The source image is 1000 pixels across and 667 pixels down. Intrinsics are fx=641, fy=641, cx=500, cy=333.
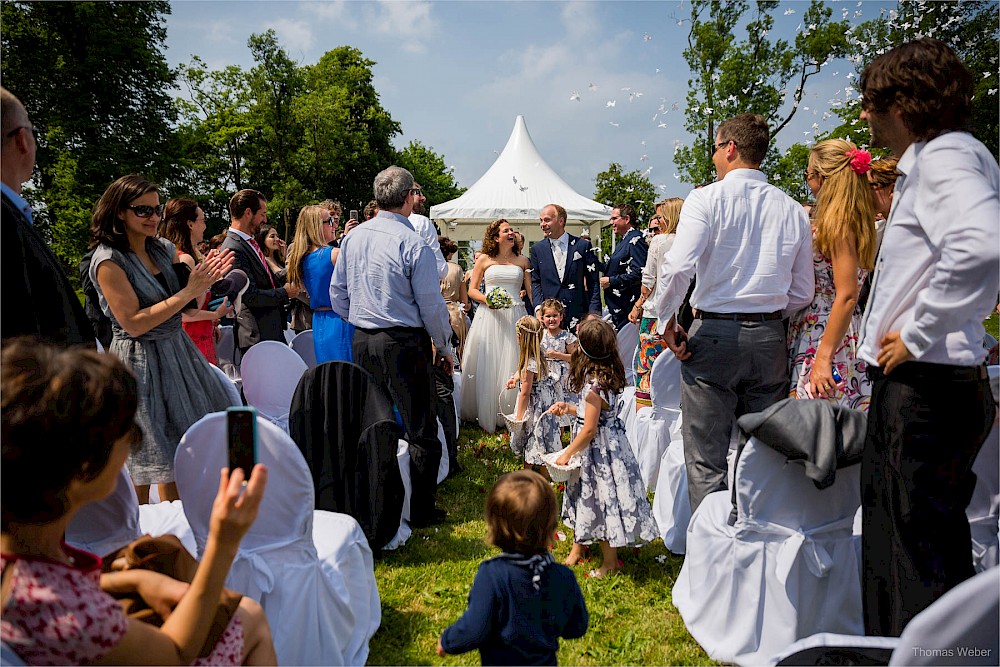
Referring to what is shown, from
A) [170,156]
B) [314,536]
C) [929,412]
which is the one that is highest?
[170,156]

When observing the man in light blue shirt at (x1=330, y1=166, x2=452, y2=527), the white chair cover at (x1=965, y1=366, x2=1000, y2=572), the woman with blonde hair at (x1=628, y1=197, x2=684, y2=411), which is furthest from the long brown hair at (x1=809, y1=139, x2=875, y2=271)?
the man in light blue shirt at (x1=330, y1=166, x2=452, y2=527)

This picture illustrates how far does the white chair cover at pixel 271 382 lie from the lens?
4.18m

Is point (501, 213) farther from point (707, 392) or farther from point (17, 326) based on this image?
point (17, 326)

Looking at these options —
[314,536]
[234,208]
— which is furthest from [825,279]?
[234,208]

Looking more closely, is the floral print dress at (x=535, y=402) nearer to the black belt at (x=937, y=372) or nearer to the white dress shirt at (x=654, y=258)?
the white dress shirt at (x=654, y=258)

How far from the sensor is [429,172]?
173 ft

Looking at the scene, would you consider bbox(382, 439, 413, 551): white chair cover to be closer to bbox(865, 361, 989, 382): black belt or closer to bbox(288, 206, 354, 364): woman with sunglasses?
bbox(288, 206, 354, 364): woman with sunglasses

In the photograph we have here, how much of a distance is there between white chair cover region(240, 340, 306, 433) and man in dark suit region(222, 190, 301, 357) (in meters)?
1.27

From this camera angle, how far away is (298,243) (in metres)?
5.25

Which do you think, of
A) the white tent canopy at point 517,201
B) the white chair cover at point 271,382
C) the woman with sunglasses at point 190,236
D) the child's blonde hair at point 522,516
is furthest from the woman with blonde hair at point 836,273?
the white tent canopy at point 517,201

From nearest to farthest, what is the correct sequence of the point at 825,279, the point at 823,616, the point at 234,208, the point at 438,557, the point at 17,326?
the point at 17,326, the point at 823,616, the point at 825,279, the point at 438,557, the point at 234,208

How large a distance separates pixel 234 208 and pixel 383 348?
210 cm

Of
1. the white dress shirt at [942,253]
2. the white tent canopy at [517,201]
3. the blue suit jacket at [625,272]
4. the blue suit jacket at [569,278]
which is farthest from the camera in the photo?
the white tent canopy at [517,201]

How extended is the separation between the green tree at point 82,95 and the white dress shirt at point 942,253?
21794 mm
